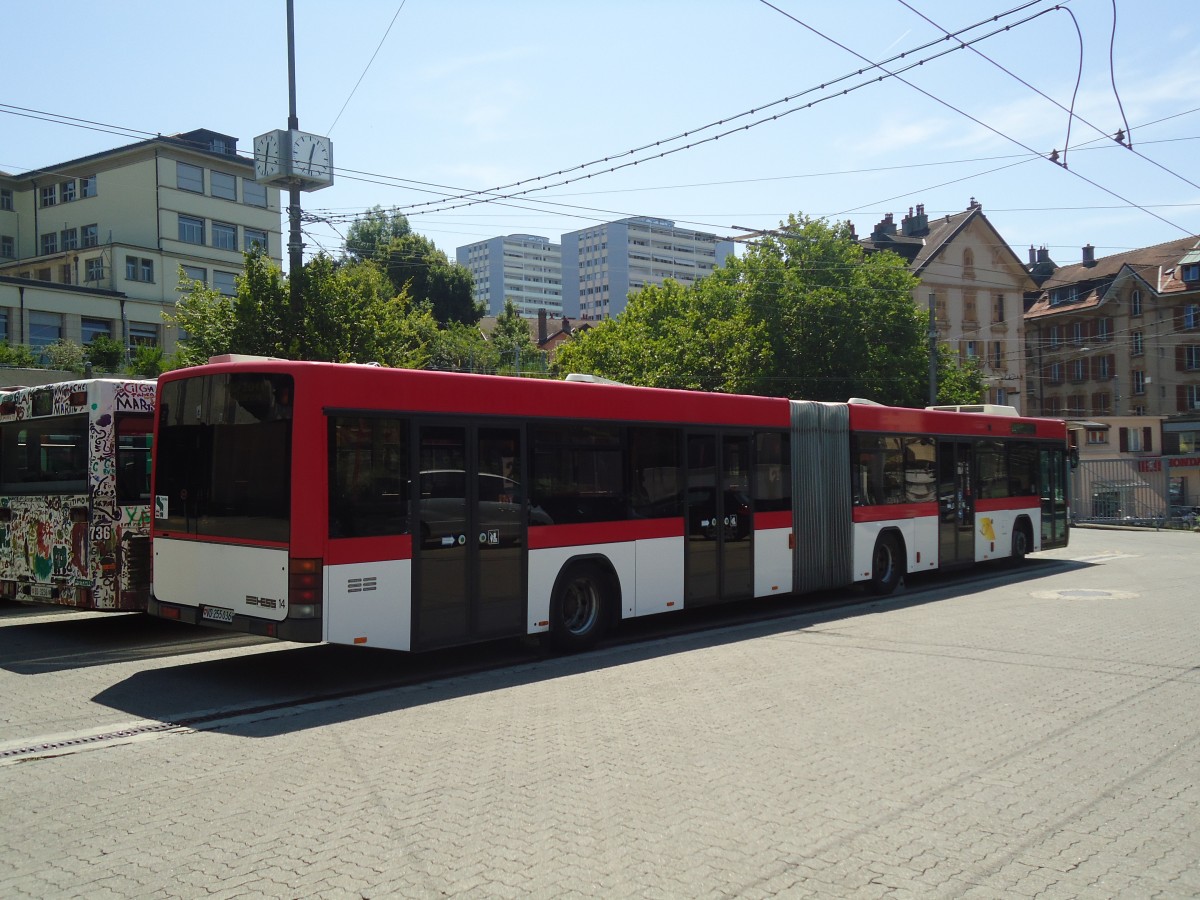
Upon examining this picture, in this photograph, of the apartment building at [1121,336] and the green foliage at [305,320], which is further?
the apartment building at [1121,336]

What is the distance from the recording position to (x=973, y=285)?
67.2 m

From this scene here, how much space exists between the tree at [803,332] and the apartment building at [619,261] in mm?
105278

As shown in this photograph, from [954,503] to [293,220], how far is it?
12872 mm

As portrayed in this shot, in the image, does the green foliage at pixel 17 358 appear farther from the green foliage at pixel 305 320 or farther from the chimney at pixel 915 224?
the chimney at pixel 915 224

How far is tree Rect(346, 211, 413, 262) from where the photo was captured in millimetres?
65375

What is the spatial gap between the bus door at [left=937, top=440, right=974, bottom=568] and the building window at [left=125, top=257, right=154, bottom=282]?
157 feet

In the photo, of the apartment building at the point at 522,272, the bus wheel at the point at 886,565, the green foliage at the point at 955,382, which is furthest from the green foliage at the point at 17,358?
the apartment building at the point at 522,272

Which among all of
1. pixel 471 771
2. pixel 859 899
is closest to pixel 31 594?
pixel 471 771

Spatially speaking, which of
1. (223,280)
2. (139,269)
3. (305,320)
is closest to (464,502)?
(305,320)

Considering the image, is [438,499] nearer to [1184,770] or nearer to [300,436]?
[300,436]

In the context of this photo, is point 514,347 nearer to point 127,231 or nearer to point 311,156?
point 127,231

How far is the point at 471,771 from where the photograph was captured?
646 cm

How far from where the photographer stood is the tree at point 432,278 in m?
63.4

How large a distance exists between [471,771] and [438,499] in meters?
3.61
